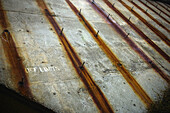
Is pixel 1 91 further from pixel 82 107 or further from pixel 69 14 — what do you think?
pixel 69 14

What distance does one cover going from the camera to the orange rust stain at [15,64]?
2449mm

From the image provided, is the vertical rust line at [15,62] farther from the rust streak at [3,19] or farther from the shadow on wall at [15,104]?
the shadow on wall at [15,104]

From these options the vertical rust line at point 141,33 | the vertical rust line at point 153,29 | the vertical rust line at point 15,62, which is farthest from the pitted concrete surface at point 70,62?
the vertical rust line at point 153,29

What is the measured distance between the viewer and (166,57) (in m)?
4.50

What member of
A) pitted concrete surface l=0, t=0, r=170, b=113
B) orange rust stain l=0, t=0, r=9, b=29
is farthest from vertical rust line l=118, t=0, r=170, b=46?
orange rust stain l=0, t=0, r=9, b=29

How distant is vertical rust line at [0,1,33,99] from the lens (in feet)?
8.05

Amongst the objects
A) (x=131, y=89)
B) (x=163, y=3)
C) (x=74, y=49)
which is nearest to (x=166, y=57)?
(x=131, y=89)

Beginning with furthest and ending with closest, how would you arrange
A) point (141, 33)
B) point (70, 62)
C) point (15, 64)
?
1. point (141, 33)
2. point (70, 62)
3. point (15, 64)

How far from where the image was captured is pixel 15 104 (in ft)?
7.36

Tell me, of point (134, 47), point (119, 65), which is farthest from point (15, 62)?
point (134, 47)

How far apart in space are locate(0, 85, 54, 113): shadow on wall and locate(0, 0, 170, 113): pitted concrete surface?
89mm

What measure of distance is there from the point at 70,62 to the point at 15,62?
115 centimetres

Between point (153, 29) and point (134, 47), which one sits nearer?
point (134, 47)

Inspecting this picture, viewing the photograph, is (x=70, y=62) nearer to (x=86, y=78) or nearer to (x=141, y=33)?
(x=86, y=78)
